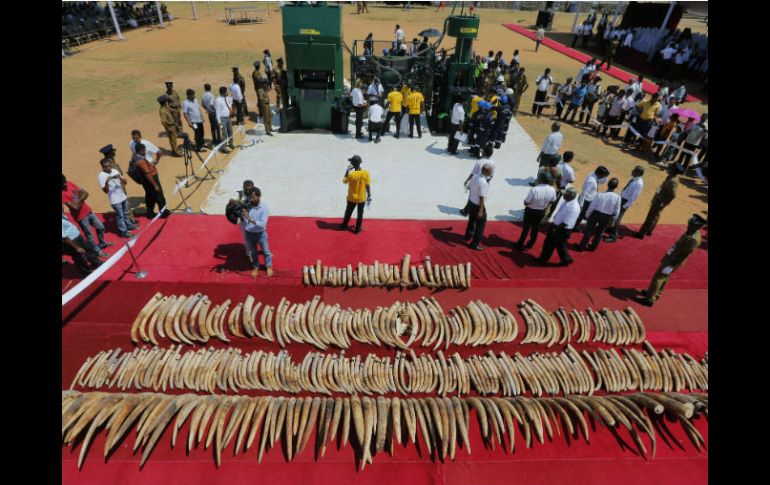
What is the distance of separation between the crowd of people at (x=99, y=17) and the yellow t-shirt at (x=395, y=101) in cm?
2686

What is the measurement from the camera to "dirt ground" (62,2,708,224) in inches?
451

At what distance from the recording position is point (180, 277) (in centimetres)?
718

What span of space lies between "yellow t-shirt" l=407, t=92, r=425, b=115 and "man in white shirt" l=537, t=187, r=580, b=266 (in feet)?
24.1

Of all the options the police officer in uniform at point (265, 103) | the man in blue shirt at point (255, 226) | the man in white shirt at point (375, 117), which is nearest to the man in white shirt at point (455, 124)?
the man in white shirt at point (375, 117)

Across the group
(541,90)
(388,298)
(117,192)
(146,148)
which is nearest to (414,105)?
(541,90)

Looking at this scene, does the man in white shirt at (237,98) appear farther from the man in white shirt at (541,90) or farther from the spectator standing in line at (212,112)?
the man in white shirt at (541,90)

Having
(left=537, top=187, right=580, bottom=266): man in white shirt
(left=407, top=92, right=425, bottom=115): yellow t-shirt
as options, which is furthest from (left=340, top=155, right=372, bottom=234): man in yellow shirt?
(left=407, top=92, right=425, bottom=115): yellow t-shirt

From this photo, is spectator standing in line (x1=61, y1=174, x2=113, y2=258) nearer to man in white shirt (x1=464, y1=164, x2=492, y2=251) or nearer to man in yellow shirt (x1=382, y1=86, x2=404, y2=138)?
man in white shirt (x1=464, y1=164, x2=492, y2=251)

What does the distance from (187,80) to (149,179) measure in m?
14.6

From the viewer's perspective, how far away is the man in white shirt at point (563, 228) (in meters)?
6.98

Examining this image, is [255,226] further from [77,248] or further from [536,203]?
[536,203]

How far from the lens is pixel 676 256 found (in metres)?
6.35

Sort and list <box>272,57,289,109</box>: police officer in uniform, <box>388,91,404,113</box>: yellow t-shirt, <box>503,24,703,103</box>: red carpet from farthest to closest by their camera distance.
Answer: <box>503,24,703,103</box>: red carpet → <box>272,57,289,109</box>: police officer in uniform → <box>388,91,404,113</box>: yellow t-shirt

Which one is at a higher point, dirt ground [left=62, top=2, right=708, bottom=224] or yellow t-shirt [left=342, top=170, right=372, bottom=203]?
yellow t-shirt [left=342, top=170, right=372, bottom=203]
